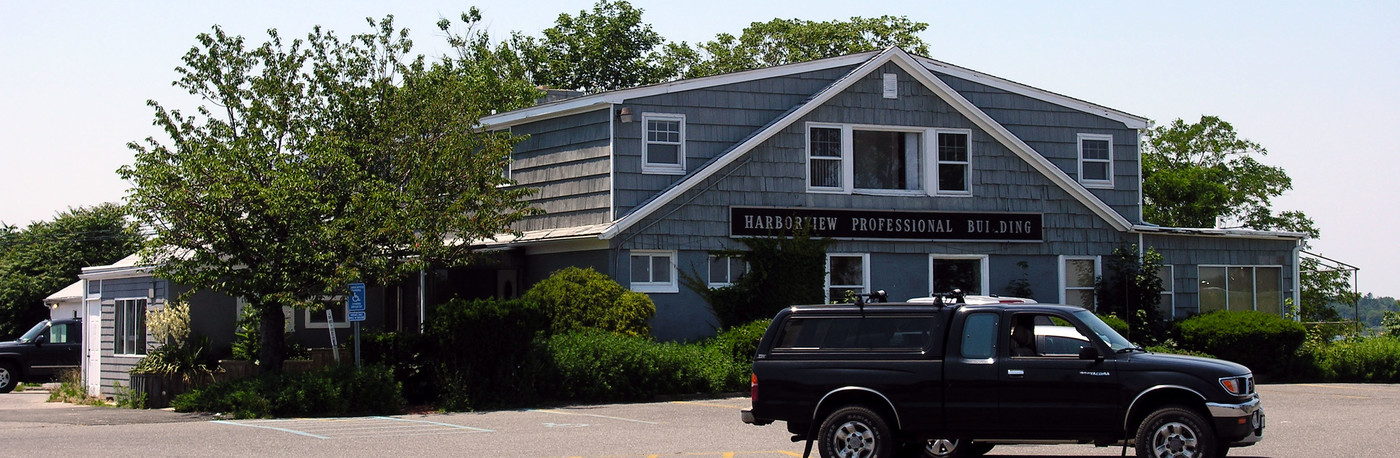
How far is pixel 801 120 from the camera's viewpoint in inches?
1029

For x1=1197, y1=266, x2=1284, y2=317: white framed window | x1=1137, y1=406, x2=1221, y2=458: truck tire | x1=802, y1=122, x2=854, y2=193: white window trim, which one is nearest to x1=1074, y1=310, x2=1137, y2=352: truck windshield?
x1=1137, y1=406, x2=1221, y2=458: truck tire

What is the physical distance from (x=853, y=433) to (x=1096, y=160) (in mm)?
18705

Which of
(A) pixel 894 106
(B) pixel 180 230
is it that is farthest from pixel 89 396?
(A) pixel 894 106

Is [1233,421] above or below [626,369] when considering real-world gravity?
above

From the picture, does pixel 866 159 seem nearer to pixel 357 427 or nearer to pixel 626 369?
pixel 626 369

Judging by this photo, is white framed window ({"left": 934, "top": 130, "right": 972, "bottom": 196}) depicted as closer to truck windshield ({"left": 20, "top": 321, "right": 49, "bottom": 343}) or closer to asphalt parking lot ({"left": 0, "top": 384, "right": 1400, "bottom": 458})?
asphalt parking lot ({"left": 0, "top": 384, "right": 1400, "bottom": 458})

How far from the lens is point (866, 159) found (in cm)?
2705

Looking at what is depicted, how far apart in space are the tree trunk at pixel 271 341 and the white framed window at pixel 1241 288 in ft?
60.8

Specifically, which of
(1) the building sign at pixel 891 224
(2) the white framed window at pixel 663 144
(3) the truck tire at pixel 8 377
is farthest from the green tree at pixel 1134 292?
(3) the truck tire at pixel 8 377

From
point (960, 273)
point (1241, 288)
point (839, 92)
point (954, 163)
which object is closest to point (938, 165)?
point (954, 163)

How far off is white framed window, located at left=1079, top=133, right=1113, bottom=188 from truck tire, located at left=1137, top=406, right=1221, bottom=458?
59.4ft

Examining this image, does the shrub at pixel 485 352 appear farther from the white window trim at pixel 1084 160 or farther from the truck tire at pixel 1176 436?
the white window trim at pixel 1084 160

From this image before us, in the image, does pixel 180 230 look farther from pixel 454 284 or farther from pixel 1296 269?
pixel 1296 269

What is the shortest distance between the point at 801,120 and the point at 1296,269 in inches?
477
